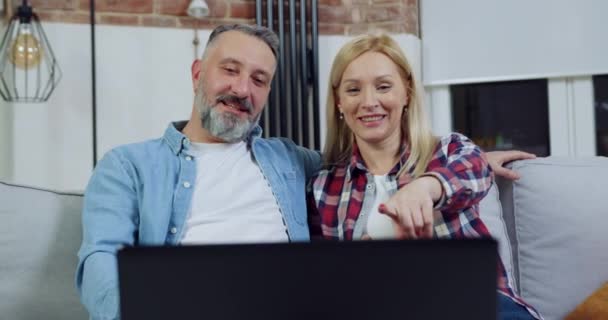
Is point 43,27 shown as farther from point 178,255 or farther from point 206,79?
point 178,255

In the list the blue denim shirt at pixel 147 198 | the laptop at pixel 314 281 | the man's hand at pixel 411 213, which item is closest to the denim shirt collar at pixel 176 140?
the blue denim shirt at pixel 147 198

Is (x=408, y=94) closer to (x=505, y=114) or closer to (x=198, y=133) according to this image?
(x=198, y=133)

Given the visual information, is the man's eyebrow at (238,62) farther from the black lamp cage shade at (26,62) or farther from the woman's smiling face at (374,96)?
the black lamp cage shade at (26,62)

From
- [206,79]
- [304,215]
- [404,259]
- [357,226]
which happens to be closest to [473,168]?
[357,226]

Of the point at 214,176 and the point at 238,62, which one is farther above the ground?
the point at 238,62

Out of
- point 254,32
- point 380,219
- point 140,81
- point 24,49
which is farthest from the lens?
point 140,81

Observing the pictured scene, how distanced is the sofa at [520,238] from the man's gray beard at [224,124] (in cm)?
38

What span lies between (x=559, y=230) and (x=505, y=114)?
4.39 ft

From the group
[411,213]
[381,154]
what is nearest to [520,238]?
[381,154]

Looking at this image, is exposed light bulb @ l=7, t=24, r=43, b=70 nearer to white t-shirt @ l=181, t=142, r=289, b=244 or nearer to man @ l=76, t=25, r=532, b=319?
man @ l=76, t=25, r=532, b=319

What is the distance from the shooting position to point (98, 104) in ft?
7.91

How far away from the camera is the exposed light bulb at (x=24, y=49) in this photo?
2.08m

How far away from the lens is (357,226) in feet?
4.71

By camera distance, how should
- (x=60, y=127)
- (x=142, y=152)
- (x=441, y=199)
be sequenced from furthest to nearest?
(x=60, y=127) < (x=142, y=152) < (x=441, y=199)
